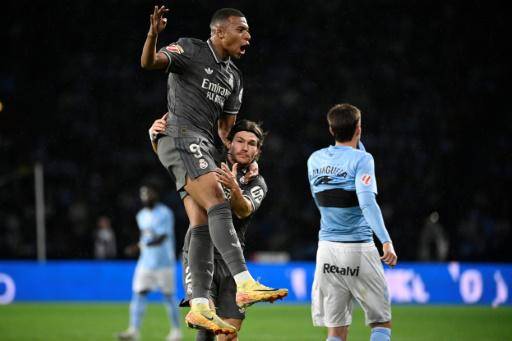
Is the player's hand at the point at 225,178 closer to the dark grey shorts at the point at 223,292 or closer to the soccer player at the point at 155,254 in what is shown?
the dark grey shorts at the point at 223,292

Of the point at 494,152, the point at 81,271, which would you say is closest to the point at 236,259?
the point at 81,271

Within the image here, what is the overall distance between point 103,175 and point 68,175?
3.10ft

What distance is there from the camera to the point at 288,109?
22062 mm

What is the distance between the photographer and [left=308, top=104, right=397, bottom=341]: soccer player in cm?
652

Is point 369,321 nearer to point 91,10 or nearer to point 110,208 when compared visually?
point 110,208

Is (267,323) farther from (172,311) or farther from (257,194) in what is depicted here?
(257,194)

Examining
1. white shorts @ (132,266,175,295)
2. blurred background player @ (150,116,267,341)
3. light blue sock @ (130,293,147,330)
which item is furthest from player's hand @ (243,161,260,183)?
white shorts @ (132,266,175,295)

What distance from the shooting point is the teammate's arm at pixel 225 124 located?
621 cm

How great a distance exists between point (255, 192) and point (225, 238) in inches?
37.9

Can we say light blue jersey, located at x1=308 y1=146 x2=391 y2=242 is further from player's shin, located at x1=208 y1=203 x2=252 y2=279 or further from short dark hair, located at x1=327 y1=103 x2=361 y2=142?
player's shin, located at x1=208 y1=203 x2=252 y2=279

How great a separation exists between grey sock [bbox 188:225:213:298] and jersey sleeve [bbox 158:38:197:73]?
1080mm

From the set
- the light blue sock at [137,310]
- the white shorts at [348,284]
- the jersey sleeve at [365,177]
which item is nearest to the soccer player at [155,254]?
the light blue sock at [137,310]

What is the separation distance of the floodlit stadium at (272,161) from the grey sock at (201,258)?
539 centimetres

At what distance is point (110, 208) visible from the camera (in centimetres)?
1998
